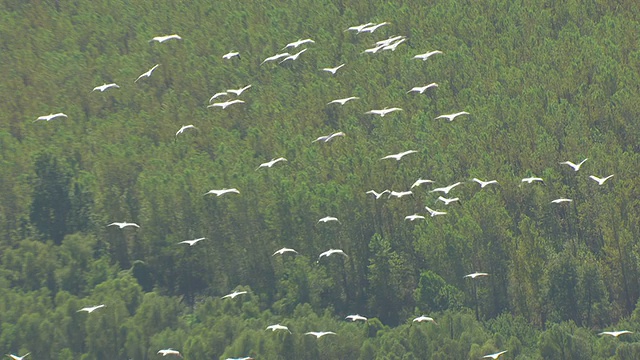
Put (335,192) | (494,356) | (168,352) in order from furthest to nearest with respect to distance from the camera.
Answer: (335,192) < (168,352) < (494,356)

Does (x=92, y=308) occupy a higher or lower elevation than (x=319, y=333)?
higher

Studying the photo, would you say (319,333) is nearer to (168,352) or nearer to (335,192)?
(168,352)

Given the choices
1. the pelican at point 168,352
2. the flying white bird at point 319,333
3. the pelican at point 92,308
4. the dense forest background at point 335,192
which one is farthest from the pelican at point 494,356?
the pelican at point 92,308

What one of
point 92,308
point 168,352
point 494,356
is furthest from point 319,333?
point 92,308

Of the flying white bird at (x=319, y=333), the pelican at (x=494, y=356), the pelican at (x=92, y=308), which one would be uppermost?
the pelican at (x=92, y=308)

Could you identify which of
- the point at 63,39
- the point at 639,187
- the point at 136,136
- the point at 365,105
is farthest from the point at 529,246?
the point at 63,39

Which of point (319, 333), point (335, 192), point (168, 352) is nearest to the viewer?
point (168, 352)

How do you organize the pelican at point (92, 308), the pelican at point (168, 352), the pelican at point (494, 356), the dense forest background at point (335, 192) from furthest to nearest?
the dense forest background at point (335, 192) → the pelican at point (92, 308) → the pelican at point (168, 352) → the pelican at point (494, 356)

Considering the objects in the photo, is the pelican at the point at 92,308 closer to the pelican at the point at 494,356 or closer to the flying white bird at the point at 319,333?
the flying white bird at the point at 319,333
